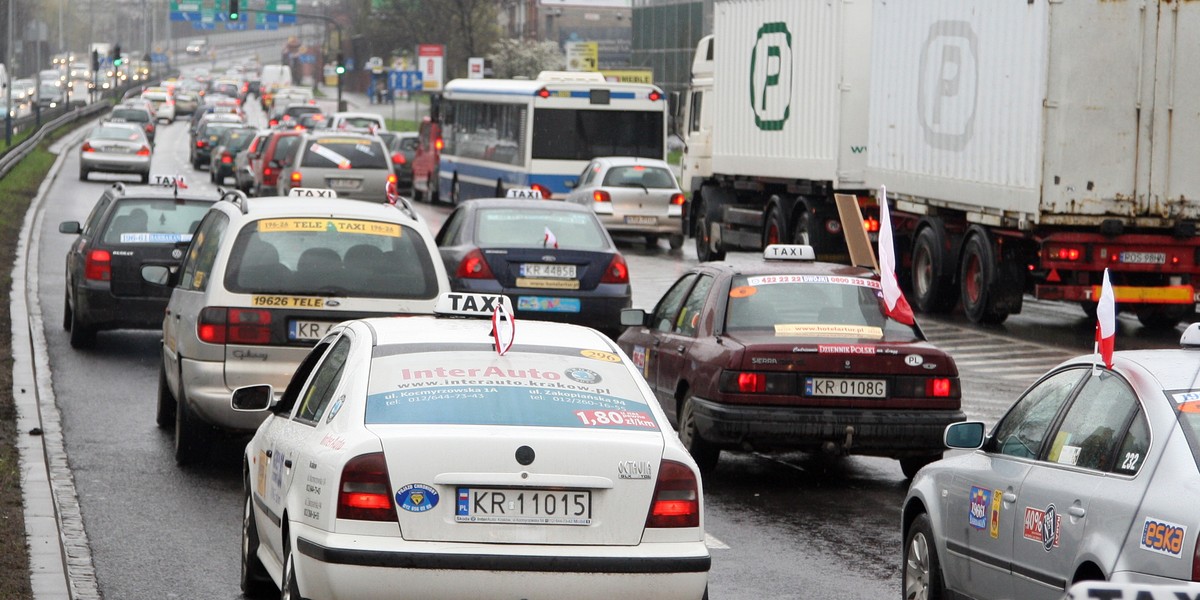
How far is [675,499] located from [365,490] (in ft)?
3.29

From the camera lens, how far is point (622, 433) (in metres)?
6.35

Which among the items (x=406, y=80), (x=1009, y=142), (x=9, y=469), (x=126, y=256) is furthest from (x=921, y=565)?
(x=406, y=80)

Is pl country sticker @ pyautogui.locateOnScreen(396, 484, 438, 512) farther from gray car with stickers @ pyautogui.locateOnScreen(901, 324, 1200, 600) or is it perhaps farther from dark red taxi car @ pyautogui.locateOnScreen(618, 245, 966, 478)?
dark red taxi car @ pyautogui.locateOnScreen(618, 245, 966, 478)

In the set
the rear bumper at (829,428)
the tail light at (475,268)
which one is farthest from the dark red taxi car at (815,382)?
the tail light at (475,268)

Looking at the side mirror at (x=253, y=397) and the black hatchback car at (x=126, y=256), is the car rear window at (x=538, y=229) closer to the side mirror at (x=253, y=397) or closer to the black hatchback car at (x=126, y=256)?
the black hatchback car at (x=126, y=256)

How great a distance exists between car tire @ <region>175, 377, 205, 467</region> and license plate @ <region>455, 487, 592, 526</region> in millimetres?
5247

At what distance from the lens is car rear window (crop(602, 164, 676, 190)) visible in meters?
32.2

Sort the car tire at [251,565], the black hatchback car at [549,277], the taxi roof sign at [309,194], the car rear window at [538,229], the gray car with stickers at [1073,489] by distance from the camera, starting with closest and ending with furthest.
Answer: the gray car with stickers at [1073,489]
the car tire at [251,565]
the taxi roof sign at [309,194]
the black hatchback car at [549,277]
the car rear window at [538,229]

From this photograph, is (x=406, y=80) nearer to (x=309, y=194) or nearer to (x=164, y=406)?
(x=309, y=194)

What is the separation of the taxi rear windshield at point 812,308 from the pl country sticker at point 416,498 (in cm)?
526

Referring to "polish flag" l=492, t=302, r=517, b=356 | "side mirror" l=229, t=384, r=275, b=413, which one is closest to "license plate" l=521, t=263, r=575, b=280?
"side mirror" l=229, t=384, r=275, b=413

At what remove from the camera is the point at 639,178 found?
32.3 m

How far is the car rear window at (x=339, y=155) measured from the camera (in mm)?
34562

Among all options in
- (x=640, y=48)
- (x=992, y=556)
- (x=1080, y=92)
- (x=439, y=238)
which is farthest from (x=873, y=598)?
(x=640, y=48)
